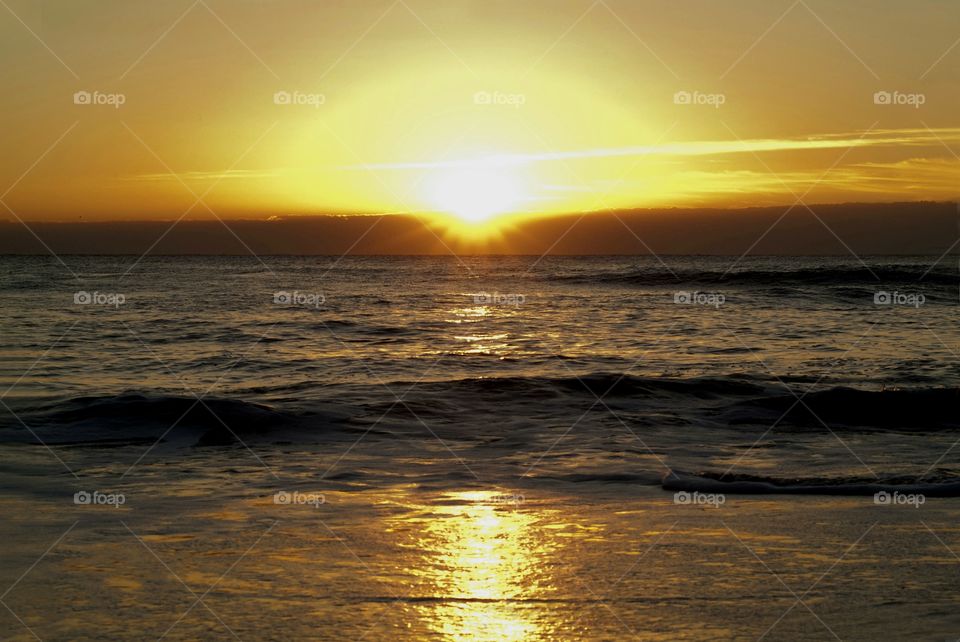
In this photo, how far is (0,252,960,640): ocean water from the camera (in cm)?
537

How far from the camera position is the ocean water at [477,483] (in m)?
5.37

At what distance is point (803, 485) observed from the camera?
9195 mm

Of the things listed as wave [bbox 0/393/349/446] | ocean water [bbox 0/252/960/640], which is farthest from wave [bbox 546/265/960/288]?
wave [bbox 0/393/349/446]

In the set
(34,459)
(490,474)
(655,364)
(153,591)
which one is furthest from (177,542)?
(655,364)

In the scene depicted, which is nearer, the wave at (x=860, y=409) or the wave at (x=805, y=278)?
the wave at (x=860, y=409)

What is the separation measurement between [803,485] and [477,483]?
3273 mm

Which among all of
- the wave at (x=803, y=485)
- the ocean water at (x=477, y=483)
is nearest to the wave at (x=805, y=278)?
the ocean water at (x=477, y=483)

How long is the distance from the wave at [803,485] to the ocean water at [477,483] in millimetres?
55

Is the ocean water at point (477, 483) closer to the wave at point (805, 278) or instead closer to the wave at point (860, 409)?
the wave at point (860, 409)

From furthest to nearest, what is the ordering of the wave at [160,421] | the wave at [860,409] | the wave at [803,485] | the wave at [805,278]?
the wave at [805,278], the wave at [860,409], the wave at [160,421], the wave at [803,485]

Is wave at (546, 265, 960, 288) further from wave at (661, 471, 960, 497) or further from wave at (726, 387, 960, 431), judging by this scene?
wave at (661, 471, 960, 497)

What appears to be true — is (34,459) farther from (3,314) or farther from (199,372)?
(3,314)

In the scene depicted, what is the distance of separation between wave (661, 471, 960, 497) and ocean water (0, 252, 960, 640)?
0.18ft

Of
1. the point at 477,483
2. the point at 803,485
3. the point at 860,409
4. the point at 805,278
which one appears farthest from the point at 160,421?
the point at 805,278
